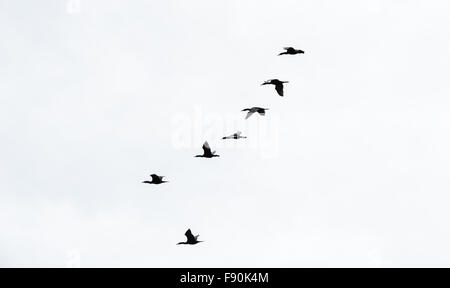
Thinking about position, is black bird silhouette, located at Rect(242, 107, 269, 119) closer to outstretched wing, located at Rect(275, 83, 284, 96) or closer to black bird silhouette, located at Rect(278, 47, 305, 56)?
outstretched wing, located at Rect(275, 83, 284, 96)

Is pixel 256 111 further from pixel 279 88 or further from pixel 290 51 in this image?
pixel 290 51

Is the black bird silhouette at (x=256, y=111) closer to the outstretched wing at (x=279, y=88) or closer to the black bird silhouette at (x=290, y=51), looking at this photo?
the outstretched wing at (x=279, y=88)

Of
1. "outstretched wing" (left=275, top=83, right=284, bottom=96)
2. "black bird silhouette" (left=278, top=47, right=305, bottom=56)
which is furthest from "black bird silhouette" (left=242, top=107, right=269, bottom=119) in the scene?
"black bird silhouette" (left=278, top=47, right=305, bottom=56)

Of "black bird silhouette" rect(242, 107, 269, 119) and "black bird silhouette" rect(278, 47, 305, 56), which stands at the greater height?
"black bird silhouette" rect(278, 47, 305, 56)

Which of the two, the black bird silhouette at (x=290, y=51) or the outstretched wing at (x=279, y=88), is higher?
the black bird silhouette at (x=290, y=51)

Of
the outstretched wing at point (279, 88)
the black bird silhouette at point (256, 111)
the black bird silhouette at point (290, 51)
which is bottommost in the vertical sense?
the black bird silhouette at point (256, 111)

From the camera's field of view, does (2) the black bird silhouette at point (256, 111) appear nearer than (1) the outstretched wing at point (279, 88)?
No

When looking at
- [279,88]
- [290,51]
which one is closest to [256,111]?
[279,88]

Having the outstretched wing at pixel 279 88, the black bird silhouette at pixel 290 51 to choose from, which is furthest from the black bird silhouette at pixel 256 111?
the black bird silhouette at pixel 290 51

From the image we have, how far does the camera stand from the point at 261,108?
8025cm
